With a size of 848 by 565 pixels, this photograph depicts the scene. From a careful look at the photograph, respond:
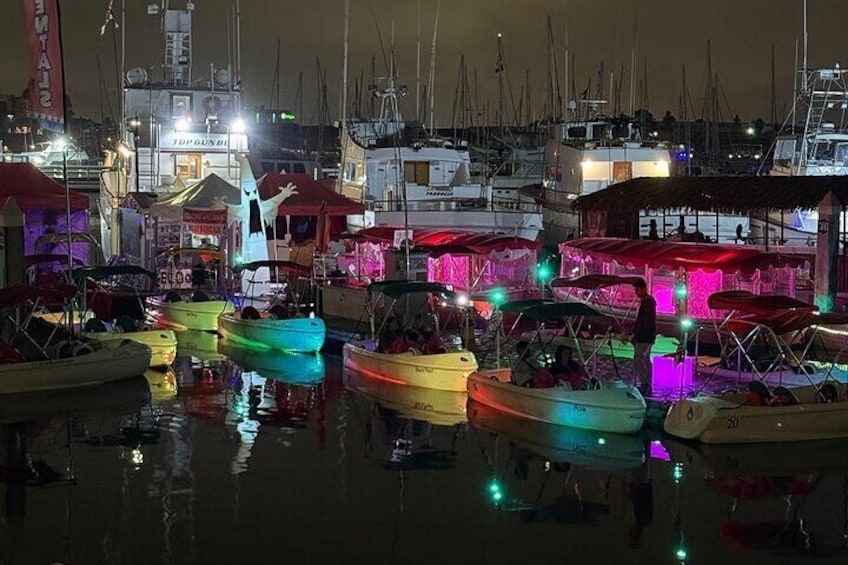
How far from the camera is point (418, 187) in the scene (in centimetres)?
5175

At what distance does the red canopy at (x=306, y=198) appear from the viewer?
158 feet

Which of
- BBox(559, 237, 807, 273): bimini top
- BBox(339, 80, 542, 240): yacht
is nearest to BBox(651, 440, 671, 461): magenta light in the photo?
BBox(559, 237, 807, 273): bimini top

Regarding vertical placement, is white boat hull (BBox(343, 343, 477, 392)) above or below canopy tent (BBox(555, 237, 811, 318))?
below

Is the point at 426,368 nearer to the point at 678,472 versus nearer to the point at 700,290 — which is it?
the point at 700,290

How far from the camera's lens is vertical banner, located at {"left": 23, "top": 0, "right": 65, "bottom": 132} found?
3381 centimetres

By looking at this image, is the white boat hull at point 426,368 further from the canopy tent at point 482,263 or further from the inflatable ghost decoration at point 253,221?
the inflatable ghost decoration at point 253,221

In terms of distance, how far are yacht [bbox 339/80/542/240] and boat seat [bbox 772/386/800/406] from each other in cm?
2573

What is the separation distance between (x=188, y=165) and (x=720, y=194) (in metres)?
26.8

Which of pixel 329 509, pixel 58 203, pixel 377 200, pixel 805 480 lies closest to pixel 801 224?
pixel 377 200

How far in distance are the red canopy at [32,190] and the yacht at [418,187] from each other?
12.3 metres

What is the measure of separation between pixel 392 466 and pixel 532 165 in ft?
194

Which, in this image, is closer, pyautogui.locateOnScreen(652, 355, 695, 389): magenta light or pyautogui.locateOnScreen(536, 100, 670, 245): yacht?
pyautogui.locateOnScreen(652, 355, 695, 389): magenta light

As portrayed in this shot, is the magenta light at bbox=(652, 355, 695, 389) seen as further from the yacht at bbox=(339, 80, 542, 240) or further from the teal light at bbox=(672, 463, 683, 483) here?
the yacht at bbox=(339, 80, 542, 240)

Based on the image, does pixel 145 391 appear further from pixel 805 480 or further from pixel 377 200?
pixel 377 200
